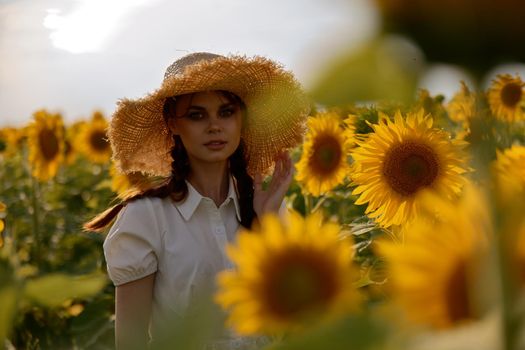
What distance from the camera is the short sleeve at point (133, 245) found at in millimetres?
1900

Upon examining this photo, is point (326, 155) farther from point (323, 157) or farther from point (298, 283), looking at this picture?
point (298, 283)

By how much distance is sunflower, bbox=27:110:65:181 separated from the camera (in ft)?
14.6

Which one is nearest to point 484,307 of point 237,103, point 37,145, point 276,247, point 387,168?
point 276,247

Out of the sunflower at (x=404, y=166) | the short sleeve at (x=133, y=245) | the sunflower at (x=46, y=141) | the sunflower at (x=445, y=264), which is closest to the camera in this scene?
the sunflower at (x=445, y=264)

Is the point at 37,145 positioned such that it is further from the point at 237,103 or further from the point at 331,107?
the point at 331,107

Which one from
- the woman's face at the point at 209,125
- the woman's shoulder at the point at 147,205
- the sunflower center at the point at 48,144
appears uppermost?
the sunflower center at the point at 48,144

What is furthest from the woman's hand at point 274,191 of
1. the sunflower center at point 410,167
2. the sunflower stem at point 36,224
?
the sunflower stem at point 36,224

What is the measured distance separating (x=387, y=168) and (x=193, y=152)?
614 mm

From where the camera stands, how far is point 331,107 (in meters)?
0.33

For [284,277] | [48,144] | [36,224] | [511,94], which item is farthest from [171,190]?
[48,144]

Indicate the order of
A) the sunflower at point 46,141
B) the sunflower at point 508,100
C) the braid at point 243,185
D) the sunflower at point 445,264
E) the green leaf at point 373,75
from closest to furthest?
the green leaf at point 373,75 < the sunflower at point 445,264 < the braid at point 243,185 < the sunflower at point 508,100 < the sunflower at point 46,141

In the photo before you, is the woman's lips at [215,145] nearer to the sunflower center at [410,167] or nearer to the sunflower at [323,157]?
the sunflower center at [410,167]

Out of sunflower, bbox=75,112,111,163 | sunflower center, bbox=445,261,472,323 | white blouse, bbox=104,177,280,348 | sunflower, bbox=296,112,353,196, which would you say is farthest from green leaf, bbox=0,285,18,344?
sunflower, bbox=75,112,111,163

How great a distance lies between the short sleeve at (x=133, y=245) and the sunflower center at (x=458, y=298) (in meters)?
1.49
